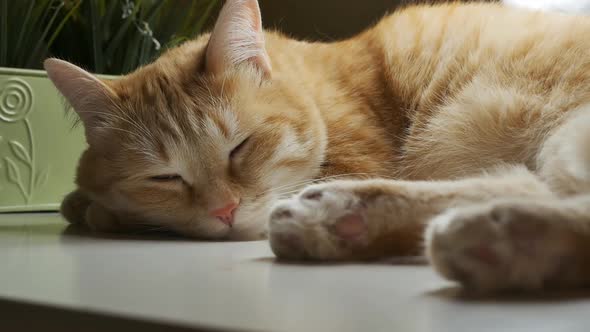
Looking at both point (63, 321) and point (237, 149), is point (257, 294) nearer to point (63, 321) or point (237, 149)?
point (63, 321)

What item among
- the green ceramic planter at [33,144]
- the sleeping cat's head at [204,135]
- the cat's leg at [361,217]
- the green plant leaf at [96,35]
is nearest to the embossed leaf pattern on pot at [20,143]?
the green ceramic planter at [33,144]

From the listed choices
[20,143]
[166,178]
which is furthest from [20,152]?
[166,178]

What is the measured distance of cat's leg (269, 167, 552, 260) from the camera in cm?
86

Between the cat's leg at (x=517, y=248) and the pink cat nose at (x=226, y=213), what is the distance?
55 cm

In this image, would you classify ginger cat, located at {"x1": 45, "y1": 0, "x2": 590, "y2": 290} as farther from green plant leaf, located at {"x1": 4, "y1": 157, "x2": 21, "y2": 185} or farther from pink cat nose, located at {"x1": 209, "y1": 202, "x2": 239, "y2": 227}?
green plant leaf, located at {"x1": 4, "y1": 157, "x2": 21, "y2": 185}

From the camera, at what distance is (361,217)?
0.86m

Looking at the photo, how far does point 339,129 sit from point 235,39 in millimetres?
262

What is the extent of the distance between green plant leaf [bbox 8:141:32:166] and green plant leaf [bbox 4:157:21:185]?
0.07 ft

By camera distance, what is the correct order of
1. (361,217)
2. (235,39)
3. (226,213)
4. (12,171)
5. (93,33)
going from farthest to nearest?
1. (93,33)
2. (12,171)
3. (235,39)
4. (226,213)
5. (361,217)

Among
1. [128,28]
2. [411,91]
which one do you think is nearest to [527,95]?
[411,91]

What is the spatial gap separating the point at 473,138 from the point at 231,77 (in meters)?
0.45

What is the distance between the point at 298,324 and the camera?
57 centimetres

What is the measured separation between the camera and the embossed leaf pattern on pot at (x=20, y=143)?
1.71 meters

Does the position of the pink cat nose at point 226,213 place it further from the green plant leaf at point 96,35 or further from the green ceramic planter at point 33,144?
the green plant leaf at point 96,35
